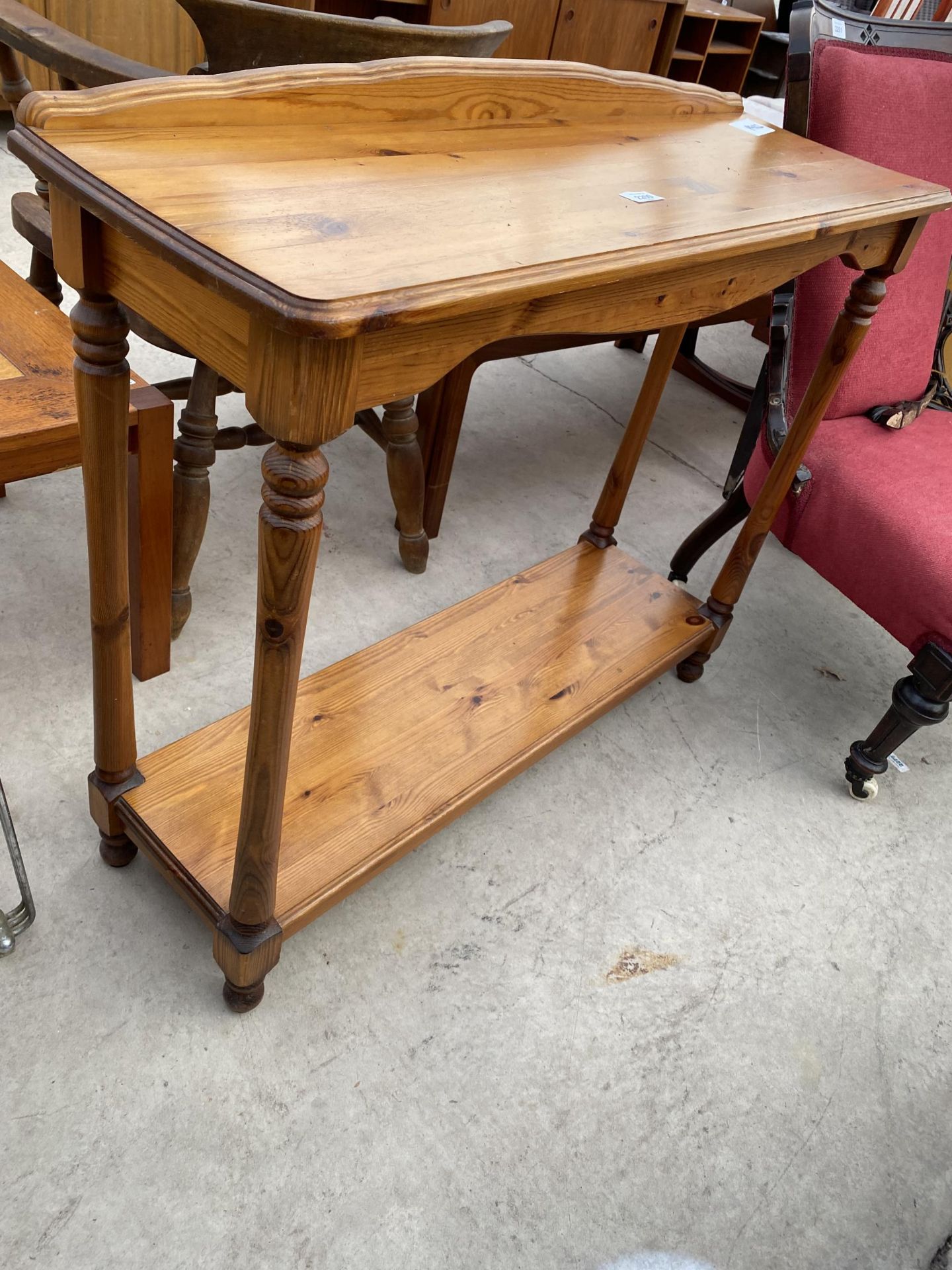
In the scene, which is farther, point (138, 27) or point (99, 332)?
point (138, 27)

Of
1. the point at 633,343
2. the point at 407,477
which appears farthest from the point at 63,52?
the point at 633,343

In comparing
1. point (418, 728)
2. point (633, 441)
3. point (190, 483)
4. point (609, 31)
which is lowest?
point (418, 728)

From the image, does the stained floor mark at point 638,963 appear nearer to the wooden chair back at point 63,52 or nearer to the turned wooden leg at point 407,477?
the turned wooden leg at point 407,477

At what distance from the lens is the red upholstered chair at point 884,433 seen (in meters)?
1.57

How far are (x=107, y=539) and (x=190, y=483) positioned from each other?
24.6 inches

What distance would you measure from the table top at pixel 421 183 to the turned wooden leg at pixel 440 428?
1.99 ft

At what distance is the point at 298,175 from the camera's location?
35.2 inches

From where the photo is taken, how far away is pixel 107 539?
1029mm

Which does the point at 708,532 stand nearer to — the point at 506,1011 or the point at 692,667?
the point at 692,667

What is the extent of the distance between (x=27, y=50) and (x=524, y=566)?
125 cm

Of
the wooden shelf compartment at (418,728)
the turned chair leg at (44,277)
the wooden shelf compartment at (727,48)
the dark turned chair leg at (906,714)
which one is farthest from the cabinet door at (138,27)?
the dark turned chair leg at (906,714)

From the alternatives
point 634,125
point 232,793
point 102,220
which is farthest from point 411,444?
point 102,220

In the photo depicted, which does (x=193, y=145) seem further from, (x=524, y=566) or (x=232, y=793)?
(x=524, y=566)

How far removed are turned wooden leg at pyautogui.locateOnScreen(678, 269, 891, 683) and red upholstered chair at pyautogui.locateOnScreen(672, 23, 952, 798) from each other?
0.08 meters
